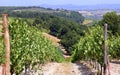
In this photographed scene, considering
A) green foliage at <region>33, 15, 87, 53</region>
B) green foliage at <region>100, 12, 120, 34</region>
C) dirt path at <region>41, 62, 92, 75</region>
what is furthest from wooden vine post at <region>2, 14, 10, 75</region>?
green foliage at <region>33, 15, 87, 53</region>

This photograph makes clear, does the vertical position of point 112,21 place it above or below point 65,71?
above

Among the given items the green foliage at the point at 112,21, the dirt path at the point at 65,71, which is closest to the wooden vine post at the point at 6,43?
the dirt path at the point at 65,71

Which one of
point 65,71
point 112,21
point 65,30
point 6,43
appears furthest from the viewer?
point 65,30

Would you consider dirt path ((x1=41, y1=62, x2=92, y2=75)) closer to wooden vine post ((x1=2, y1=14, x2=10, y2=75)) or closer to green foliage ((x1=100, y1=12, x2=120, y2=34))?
wooden vine post ((x1=2, y1=14, x2=10, y2=75))

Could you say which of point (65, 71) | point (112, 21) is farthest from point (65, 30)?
point (65, 71)

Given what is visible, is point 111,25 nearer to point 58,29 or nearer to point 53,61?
point 53,61

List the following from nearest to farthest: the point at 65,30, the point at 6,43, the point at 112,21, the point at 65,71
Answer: the point at 6,43 < the point at 65,71 < the point at 112,21 < the point at 65,30

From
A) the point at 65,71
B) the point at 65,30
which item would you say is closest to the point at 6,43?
the point at 65,71

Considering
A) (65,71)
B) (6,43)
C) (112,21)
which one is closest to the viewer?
(6,43)

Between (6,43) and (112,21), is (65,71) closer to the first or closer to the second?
(6,43)

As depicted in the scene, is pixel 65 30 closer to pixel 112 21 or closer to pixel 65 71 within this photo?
pixel 112 21

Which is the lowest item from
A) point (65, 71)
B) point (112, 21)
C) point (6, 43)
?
point (65, 71)

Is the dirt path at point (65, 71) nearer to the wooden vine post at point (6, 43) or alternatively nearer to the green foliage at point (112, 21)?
the wooden vine post at point (6, 43)

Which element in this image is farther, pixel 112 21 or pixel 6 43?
pixel 112 21
